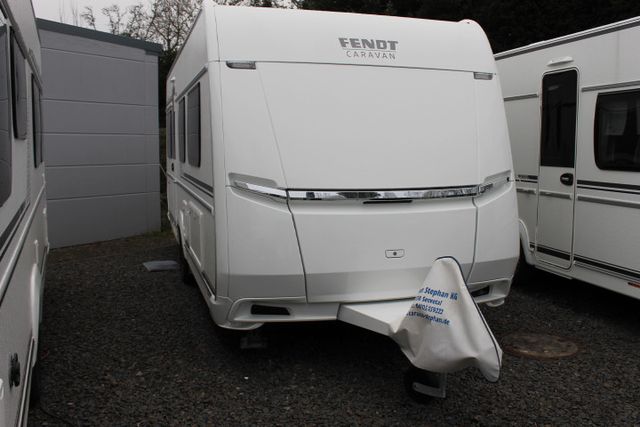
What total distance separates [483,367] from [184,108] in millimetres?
3806

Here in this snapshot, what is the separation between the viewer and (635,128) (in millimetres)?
4844

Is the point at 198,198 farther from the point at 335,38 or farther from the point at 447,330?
the point at 447,330

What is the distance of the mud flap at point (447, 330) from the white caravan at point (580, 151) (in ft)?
7.58

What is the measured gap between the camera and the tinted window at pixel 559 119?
546cm

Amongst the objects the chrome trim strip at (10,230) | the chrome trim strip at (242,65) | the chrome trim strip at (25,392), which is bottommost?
the chrome trim strip at (25,392)

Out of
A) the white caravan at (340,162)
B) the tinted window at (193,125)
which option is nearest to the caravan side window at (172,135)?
the tinted window at (193,125)

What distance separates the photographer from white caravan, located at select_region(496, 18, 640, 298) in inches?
191

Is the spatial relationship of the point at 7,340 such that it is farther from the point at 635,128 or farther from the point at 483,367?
the point at 635,128

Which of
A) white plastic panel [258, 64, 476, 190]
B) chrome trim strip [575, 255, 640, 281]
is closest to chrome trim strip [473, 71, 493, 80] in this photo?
white plastic panel [258, 64, 476, 190]

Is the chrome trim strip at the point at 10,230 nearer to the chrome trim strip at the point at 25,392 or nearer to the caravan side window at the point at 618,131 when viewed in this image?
the chrome trim strip at the point at 25,392

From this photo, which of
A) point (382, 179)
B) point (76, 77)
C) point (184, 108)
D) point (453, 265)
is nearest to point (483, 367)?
point (453, 265)

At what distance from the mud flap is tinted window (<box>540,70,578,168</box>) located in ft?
9.14

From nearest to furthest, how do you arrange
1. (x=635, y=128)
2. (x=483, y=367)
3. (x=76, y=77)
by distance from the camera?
(x=483, y=367) → (x=635, y=128) → (x=76, y=77)

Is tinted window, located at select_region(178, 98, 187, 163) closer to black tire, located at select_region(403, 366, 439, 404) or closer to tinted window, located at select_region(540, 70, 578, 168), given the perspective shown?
black tire, located at select_region(403, 366, 439, 404)
